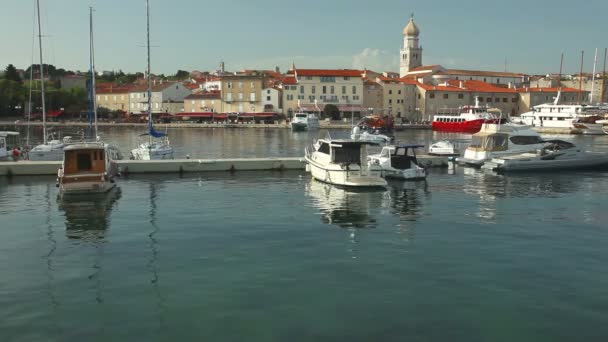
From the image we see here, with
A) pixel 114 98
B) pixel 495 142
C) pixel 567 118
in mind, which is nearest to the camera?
pixel 495 142

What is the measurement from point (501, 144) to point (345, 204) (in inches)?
886

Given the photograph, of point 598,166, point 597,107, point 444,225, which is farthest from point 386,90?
point 444,225

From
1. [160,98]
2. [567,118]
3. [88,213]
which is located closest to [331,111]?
[160,98]

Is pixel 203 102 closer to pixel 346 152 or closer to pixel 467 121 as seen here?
pixel 467 121

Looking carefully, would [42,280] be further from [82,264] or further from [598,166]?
[598,166]

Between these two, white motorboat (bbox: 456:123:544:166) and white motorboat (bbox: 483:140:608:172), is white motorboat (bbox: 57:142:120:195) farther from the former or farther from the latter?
white motorboat (bbox: 456:123:544:166)

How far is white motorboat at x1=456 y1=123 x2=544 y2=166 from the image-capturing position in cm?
4131

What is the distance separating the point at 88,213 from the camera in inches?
909

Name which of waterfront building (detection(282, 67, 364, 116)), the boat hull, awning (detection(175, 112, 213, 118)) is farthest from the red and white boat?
awning (detection(175, 112, 213, 118))

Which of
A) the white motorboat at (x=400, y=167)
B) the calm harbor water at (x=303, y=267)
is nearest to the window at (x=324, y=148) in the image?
the white motorboat at (x=400, y=167)

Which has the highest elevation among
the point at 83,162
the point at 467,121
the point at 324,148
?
the point at 467,121

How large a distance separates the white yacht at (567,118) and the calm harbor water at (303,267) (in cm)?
8101

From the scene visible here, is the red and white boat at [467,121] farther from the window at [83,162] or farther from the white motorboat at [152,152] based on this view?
the window at [83,162]

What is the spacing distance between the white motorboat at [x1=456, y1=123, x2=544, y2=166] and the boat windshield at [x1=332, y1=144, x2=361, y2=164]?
13.5 m
